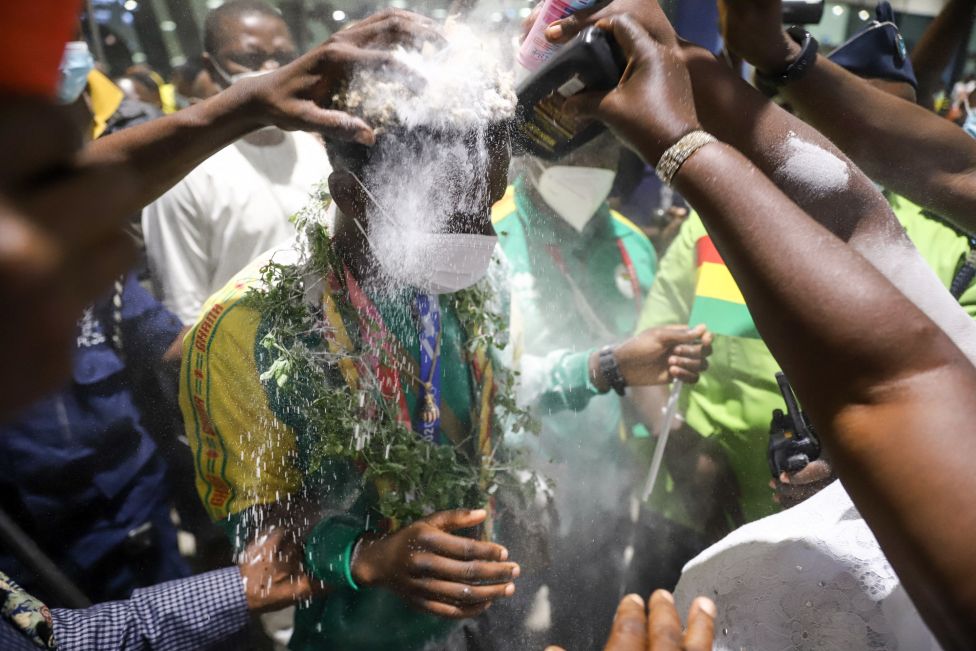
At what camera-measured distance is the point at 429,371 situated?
5.92 ft

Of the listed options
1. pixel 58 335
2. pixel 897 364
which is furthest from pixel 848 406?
pixel 58 335

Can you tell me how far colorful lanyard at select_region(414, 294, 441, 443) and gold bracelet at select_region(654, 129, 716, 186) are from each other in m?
0.89

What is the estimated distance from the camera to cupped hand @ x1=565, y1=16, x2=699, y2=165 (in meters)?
1.13

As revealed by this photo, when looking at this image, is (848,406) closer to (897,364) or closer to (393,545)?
(897,364)

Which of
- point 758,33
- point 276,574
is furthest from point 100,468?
point 758,33

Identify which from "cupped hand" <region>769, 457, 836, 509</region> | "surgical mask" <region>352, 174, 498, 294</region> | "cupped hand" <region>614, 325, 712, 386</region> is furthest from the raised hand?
"cupped hand" <region>769, 457, 836, 509</region>

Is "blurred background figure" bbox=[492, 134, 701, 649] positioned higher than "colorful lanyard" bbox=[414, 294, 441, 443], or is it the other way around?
"colorful lanyard" bbox=[414, 294, 441, 443]

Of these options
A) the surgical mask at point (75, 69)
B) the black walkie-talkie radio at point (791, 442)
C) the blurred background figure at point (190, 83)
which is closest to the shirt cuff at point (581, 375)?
the black walkie-talkie radio at point (791, 442)

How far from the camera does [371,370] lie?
5.51 ft

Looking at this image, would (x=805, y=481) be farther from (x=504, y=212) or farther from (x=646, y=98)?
(x=504, y=212)

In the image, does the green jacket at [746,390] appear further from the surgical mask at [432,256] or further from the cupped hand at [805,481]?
the surgical mask at [432,256]

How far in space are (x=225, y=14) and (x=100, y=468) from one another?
2.12 m

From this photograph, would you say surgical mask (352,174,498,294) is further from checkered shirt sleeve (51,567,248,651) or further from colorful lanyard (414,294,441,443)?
checkered shirt sleeve (51,567,248,651)

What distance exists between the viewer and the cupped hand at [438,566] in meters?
1.52
